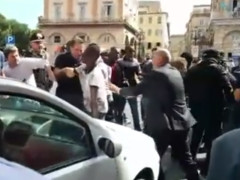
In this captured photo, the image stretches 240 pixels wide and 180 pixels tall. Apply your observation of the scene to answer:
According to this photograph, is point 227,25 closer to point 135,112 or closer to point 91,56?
point 135,112

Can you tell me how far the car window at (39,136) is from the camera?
12.6 feet

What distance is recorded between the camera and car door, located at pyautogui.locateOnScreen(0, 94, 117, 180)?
3.88 m

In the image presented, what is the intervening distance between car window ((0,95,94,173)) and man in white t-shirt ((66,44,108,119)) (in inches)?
115

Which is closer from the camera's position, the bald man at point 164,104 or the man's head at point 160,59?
the bald man at point 164,104

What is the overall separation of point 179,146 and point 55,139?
3089 millimetres

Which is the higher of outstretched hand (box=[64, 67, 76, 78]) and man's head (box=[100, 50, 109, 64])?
outstretched hand (box=[64, 67, 76, 78])

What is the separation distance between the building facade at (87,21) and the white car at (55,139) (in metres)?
87.5

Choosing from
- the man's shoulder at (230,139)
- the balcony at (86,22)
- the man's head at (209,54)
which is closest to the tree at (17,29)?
the balcony at (86,22)

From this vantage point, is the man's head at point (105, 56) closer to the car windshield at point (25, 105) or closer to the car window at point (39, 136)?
the car window at point (39, 136)

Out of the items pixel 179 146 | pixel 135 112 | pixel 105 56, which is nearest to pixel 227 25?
pixel 105 56

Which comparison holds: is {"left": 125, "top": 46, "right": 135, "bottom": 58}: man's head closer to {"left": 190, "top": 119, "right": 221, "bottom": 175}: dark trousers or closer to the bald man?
{"left": 190, "top": 119, "right": 221, "bottom": 175}: dark trousers

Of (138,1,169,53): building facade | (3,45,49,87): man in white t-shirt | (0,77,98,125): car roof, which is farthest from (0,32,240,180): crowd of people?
(138,1,169,53): building facade

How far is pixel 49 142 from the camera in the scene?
4.33 meters

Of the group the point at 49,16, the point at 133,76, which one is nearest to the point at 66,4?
the point at 49,16
